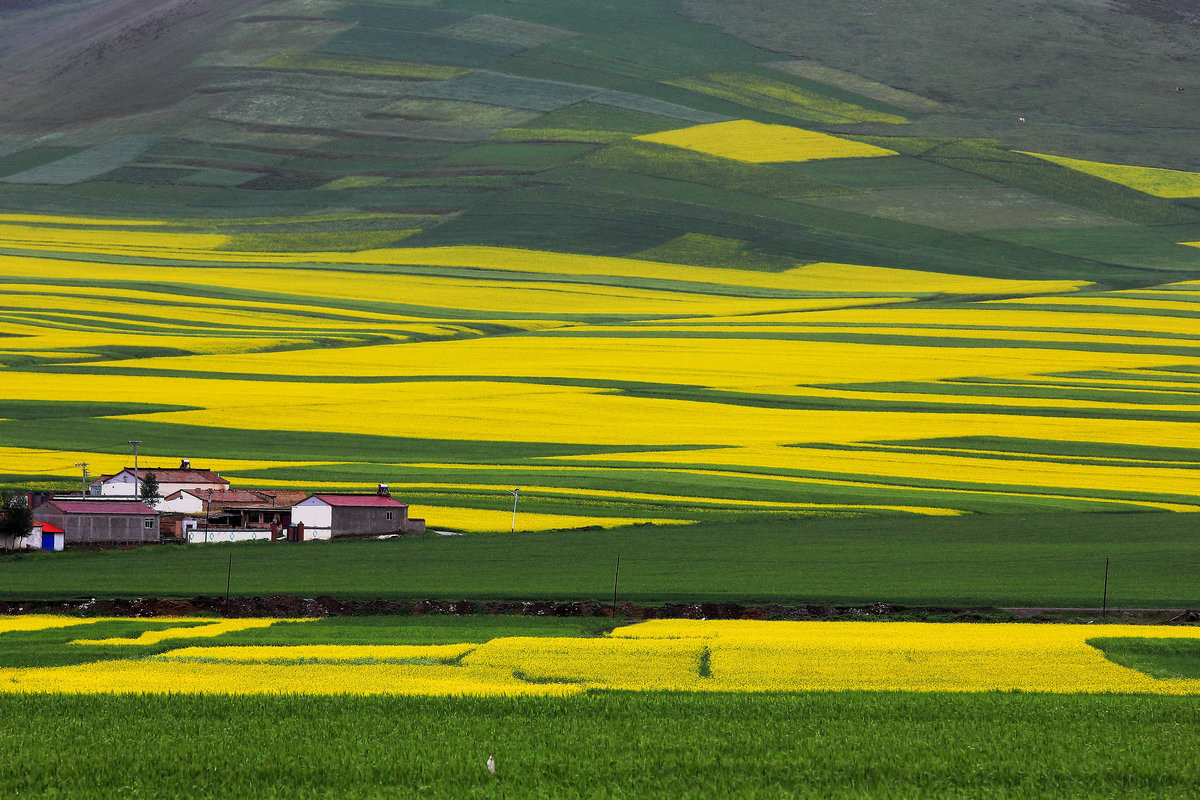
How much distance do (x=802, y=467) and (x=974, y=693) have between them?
101 feet

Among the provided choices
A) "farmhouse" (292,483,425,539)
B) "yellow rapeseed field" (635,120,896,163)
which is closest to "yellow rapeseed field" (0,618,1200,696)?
"farmhouse" (292,483,425,539)

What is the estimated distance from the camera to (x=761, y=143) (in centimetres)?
14225

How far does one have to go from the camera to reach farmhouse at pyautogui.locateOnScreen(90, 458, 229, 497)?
163 feet

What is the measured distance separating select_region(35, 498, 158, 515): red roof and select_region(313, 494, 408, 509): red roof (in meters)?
6.03

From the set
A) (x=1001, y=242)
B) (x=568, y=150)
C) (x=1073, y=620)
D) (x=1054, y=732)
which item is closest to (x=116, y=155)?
(x=568, y=150)

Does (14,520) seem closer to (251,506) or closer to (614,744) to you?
(251,506)

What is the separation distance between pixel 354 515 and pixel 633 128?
104 metres

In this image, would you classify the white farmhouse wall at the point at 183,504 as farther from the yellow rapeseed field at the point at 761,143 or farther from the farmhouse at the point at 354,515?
the yellow rapeseed field at the point at 761,143

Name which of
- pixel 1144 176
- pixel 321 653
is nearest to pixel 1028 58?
pixel 1144 176

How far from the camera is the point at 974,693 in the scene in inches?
855

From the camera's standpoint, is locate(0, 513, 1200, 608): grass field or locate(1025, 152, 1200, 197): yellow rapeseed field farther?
locate(1025, 152, 1200, 197): yellow rapeseed field

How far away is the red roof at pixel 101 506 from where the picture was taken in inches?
1844

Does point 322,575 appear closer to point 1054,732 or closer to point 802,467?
point 802,467

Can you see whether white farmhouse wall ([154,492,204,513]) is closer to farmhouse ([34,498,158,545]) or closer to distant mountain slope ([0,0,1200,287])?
farmhouse ([34,498,158,545])
